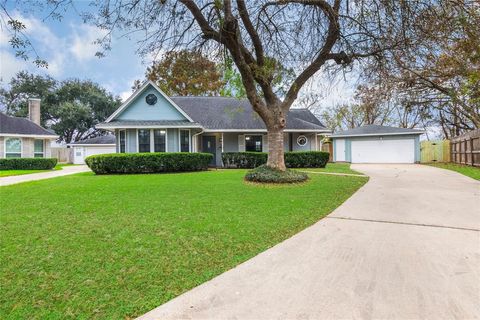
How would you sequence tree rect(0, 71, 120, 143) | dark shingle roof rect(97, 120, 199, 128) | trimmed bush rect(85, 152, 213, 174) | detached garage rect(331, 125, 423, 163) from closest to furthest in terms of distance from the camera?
1. trimmed bush rect(85, 152, 213, 174)
2. dark shingle roof rect(97, 120, 199, 128)
3. detached garage rect(331, 125, 423, 163)
4. tree rect(0, 71, 120, 143)

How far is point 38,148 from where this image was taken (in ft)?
73.8

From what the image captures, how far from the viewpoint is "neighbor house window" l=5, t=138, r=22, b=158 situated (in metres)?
20.5

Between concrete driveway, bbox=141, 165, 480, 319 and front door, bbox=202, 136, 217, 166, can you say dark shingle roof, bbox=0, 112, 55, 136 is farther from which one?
concrete driveway, bbox=141, 165, 480, 319

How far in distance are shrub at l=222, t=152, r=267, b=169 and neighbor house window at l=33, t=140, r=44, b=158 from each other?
16481 millimetres

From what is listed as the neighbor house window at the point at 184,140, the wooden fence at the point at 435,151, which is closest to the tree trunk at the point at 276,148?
the neighbor house window at the point at 184,140

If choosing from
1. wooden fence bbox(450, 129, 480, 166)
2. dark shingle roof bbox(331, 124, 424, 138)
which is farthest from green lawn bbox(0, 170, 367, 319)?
dark shingle roof bbox(331, 124, 424, 138)

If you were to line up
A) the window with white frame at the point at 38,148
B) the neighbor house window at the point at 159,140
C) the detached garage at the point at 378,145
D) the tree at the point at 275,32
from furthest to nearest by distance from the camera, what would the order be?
1. the detached garage at the point at 378,145
2. the window with white frame at the point at 38,148
3. the neighbor house window at the point at 159,140
4. the tree at the point at 275,32

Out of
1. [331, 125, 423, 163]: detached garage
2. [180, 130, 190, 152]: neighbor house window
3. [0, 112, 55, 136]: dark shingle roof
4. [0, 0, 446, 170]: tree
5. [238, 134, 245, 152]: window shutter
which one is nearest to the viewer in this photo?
[0, 0, 446, 170]: tree

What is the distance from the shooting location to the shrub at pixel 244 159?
1684 cm

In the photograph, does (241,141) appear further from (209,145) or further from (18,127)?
(18,127)

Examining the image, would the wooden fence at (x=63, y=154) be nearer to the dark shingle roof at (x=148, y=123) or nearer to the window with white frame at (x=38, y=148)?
the window with white frame at (x=38, y=148)

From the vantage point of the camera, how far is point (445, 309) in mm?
2172

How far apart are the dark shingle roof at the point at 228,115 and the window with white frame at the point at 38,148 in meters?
12.5

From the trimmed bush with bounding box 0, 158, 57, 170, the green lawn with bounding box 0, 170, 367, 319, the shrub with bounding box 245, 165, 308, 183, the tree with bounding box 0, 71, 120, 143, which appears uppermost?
the tree with bounding box 0, 71, 120, 143
